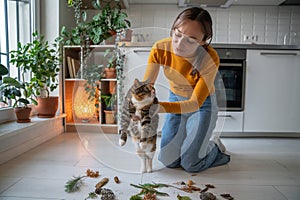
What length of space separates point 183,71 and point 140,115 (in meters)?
0.37

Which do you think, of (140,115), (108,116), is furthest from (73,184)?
(108,116)

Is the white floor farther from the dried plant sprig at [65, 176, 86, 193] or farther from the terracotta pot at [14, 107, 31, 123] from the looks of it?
the terracotta pot at [14, 107, 31, 123]

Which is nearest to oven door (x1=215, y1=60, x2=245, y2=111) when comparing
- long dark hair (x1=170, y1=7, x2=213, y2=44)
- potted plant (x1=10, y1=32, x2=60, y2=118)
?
long dark hair (x1=170, y1=7, x2=213, y2=44)

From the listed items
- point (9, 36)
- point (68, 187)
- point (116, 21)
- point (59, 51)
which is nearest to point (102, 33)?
point (116, 21)

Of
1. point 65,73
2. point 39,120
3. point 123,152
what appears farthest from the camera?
point 65,73

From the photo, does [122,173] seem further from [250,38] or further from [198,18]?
[250,38]

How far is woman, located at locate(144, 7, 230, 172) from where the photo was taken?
90 cm

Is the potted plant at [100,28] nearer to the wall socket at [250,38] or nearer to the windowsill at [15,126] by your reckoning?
the windowsill at [15,126]

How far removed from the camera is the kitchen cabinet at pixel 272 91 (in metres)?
1.96

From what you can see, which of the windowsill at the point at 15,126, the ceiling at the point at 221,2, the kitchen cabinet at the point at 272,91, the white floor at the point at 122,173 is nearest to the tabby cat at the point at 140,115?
the white floor at the point at 122,173

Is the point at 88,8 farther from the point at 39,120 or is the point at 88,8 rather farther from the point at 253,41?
the point at 253,41

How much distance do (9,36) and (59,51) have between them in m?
0.37

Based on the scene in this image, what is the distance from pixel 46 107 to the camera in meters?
1.83

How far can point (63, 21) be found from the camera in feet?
6.82
